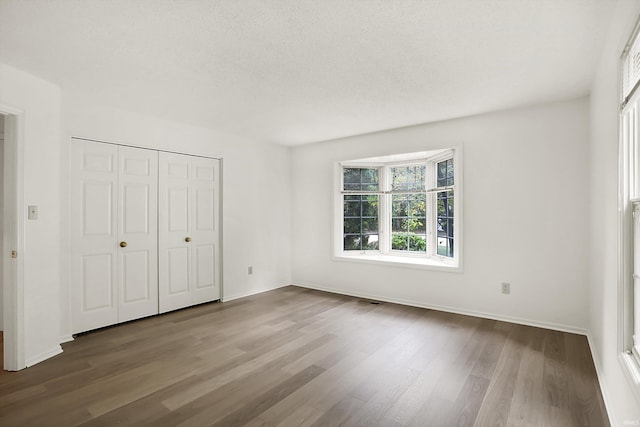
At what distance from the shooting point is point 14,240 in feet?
8.76

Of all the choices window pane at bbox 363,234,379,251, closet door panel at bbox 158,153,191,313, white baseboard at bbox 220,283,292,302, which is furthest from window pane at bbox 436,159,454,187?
closet door panel at bbox 158,153,191,313

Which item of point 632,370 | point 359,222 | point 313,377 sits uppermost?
point 359,222

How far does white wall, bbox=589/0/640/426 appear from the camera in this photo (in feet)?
5.69

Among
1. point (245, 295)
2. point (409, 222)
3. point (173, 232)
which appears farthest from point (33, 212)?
point (409, 222)

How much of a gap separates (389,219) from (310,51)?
337 cm

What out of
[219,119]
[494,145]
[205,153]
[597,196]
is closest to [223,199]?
[205,153]

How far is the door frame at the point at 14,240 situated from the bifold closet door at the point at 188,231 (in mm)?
1453

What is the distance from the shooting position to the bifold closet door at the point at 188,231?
411cm

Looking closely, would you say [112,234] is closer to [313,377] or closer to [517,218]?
[313,377]

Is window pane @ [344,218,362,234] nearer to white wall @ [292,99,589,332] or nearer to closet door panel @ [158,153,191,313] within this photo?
white wall @ [292,99,589,332]

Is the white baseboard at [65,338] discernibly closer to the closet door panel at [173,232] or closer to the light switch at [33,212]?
the closet door panel at [173,232]

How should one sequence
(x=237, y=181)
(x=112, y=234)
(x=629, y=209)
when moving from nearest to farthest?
(x=629, y=209)
(x=112, y=234)
(x=237, y=181)

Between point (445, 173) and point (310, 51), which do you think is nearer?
point (310, 51)

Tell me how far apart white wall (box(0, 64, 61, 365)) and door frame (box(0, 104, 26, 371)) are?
0.03 m
